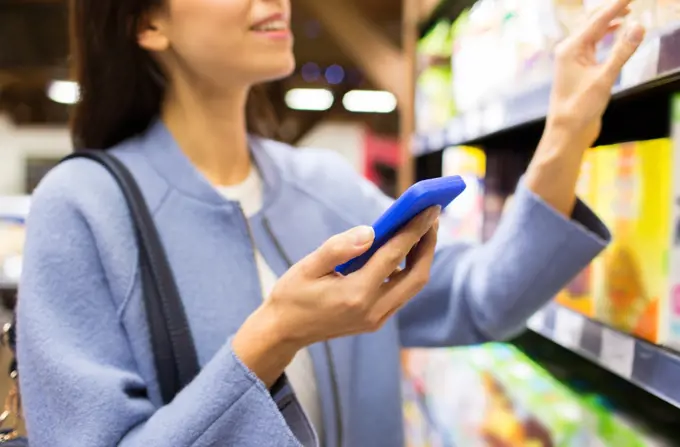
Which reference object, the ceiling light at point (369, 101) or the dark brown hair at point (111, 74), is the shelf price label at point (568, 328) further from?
the ceiling light at point (369, 101)

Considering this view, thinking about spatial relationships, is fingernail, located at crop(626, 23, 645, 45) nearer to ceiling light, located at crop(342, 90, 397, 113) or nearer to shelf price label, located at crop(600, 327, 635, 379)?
shelf price label, located at crop(600, 327, 635, 379)

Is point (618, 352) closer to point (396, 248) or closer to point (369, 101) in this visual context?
point (396, 248)

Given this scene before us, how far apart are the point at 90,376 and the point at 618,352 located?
66 cm

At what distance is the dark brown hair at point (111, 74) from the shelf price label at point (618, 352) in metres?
0.81

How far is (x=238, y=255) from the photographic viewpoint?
1.02 m

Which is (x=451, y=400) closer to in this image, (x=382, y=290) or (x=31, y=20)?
(x=382, y=290)

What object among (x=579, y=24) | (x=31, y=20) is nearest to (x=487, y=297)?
(x=579, y=24)

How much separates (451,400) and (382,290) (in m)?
1.19

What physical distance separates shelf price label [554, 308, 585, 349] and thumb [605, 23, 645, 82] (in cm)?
37

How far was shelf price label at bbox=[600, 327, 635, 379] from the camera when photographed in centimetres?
84

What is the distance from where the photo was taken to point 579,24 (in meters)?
1.00

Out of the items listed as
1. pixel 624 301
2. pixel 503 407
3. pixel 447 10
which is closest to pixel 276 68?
pixel 624 301

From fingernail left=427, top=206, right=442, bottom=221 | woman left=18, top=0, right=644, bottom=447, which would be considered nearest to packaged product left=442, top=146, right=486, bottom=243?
woman left=18, top=0, right=644, bottom=447

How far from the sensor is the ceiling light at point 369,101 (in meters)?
7.70
